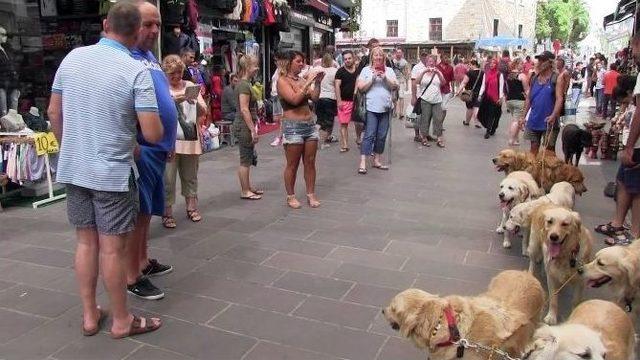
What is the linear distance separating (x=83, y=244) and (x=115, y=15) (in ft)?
4.33

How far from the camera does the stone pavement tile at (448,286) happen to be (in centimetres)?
410

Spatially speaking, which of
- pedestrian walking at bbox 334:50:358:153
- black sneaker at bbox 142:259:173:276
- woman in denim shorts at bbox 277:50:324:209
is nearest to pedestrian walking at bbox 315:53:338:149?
pedestrian walking at bbox 334:50:358:153

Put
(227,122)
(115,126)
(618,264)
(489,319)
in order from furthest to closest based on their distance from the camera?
1. (227,122)
2. (618,264)
3. (115,126)
4. (489,319)

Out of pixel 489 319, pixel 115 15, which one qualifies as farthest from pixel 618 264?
pixel 115 15

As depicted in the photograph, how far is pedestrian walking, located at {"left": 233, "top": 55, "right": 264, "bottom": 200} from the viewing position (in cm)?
614

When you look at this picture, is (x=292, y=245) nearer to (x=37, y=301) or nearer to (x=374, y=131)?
(x=37, y=301)

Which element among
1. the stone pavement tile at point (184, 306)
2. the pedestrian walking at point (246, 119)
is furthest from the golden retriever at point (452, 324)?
the pedestrian walking at point (246, 119)

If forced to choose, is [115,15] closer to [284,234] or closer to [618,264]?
[284,234]

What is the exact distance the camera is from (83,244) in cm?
324

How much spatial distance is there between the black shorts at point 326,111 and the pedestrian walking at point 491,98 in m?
3.62

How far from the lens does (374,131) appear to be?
26.7 ft

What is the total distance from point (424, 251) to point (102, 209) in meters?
2.85

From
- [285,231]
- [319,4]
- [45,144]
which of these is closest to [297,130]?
[285,231]

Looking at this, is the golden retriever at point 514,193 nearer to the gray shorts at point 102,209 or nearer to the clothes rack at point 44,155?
the gray shorts at point 102,209
